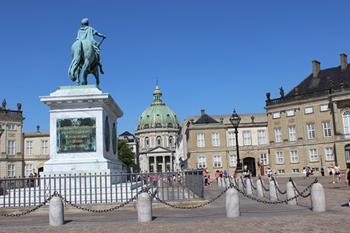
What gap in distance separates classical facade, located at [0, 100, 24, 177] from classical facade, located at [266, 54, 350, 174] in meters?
41.1

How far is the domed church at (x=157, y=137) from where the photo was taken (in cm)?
18125

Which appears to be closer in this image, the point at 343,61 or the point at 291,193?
the point at 291,193

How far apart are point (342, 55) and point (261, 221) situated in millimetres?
60301

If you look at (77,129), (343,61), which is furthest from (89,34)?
(343,61)

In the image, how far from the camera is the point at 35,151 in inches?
3206

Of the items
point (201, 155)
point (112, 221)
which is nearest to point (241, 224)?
point (112, 221)

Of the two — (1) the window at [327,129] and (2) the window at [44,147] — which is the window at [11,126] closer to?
(2) the window at [44,147]

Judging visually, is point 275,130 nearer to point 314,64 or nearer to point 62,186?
point 314,64

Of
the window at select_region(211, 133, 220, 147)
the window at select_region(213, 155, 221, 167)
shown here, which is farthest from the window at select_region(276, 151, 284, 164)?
the window at select_region(211, 133, 220, 147)

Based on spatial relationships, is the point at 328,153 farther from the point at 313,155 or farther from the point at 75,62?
the point at 75,62

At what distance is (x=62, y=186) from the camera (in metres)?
18.3

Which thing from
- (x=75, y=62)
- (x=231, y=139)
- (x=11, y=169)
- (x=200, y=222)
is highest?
(x=231, y=139)

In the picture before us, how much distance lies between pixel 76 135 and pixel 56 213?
20.5ft

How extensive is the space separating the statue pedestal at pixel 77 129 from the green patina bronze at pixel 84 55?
153cm
